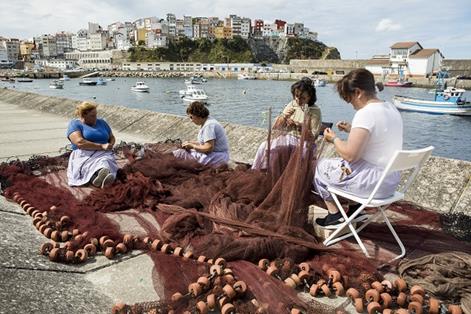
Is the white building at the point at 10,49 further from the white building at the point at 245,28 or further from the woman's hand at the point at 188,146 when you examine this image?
the woman's hand at the point at 188,146

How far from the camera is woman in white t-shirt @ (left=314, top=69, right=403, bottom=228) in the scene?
298 cm

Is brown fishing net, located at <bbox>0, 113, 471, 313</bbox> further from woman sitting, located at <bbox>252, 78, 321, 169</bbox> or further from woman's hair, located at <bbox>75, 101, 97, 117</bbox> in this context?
woman's hair, located at <bbox>75, 101, 97, 117</bbox>

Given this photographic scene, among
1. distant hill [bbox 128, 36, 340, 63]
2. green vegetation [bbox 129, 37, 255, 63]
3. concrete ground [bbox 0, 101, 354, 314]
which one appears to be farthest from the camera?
distant hill [bbox 128, 36, 340, 63]

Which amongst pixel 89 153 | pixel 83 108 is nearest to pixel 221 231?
pixel 89 153

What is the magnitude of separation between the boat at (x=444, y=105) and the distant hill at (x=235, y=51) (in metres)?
121

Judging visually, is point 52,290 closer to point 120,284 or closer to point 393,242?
point 120,284

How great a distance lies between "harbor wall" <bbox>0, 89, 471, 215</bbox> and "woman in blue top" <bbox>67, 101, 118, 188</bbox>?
240 cm

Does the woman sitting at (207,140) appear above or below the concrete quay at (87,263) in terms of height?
above

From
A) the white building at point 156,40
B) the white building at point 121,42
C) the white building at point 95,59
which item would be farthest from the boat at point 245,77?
the white building at point 121,42

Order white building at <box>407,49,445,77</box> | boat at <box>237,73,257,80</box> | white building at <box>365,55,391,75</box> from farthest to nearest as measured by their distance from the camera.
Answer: boat at <box>237,73,257,80</box>
white building at <box>365,55,391,75</box>
white building at <box>407,49,445,77</box>

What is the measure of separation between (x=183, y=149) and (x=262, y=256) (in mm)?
2880

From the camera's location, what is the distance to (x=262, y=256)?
9.84 ft

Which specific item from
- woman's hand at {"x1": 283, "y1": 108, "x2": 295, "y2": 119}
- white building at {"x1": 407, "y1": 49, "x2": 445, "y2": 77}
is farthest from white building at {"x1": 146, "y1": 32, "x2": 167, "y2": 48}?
woman's hand at {"x1": 283, "y1": 108, "x2": 295, "y2": 119}

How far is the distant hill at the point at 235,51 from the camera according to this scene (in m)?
159
